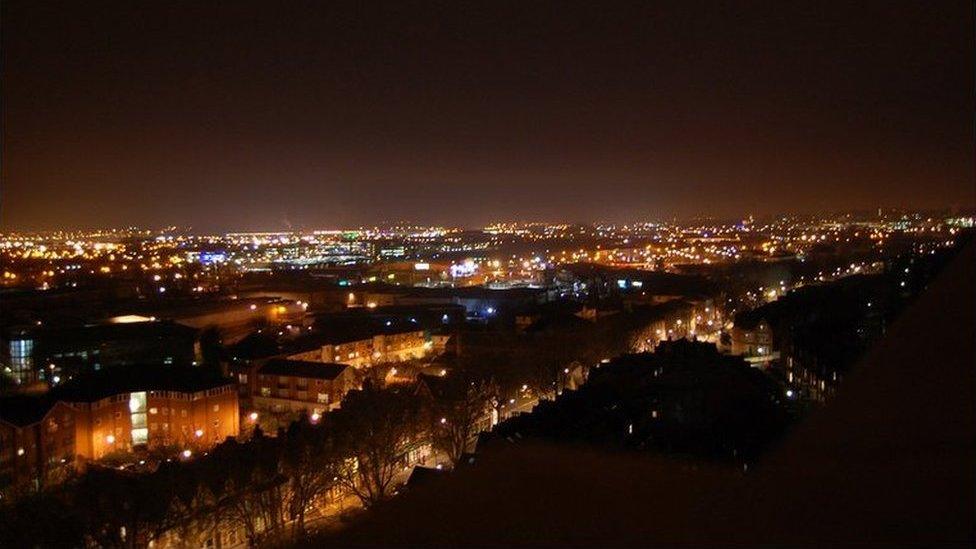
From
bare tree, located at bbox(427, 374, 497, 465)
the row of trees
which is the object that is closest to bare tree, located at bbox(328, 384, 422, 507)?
the row of trees

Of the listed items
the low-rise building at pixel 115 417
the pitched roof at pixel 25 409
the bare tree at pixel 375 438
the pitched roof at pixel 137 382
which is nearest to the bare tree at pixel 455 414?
the bare tree at pixel 375 438

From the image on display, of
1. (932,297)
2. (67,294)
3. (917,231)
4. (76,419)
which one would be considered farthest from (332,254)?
(932,297)

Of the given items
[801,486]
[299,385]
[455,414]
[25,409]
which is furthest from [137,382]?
[801,486]

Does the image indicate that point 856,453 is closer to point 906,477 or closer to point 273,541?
point 906,477

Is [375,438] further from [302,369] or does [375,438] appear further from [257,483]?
[302,369]

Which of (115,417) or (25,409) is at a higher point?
(25,409)

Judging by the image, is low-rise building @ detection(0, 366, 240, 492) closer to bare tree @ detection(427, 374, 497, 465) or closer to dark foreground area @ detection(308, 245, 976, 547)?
bare tree @ detection(427, 374, 497, 465)

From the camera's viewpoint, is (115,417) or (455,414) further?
(115,417)
